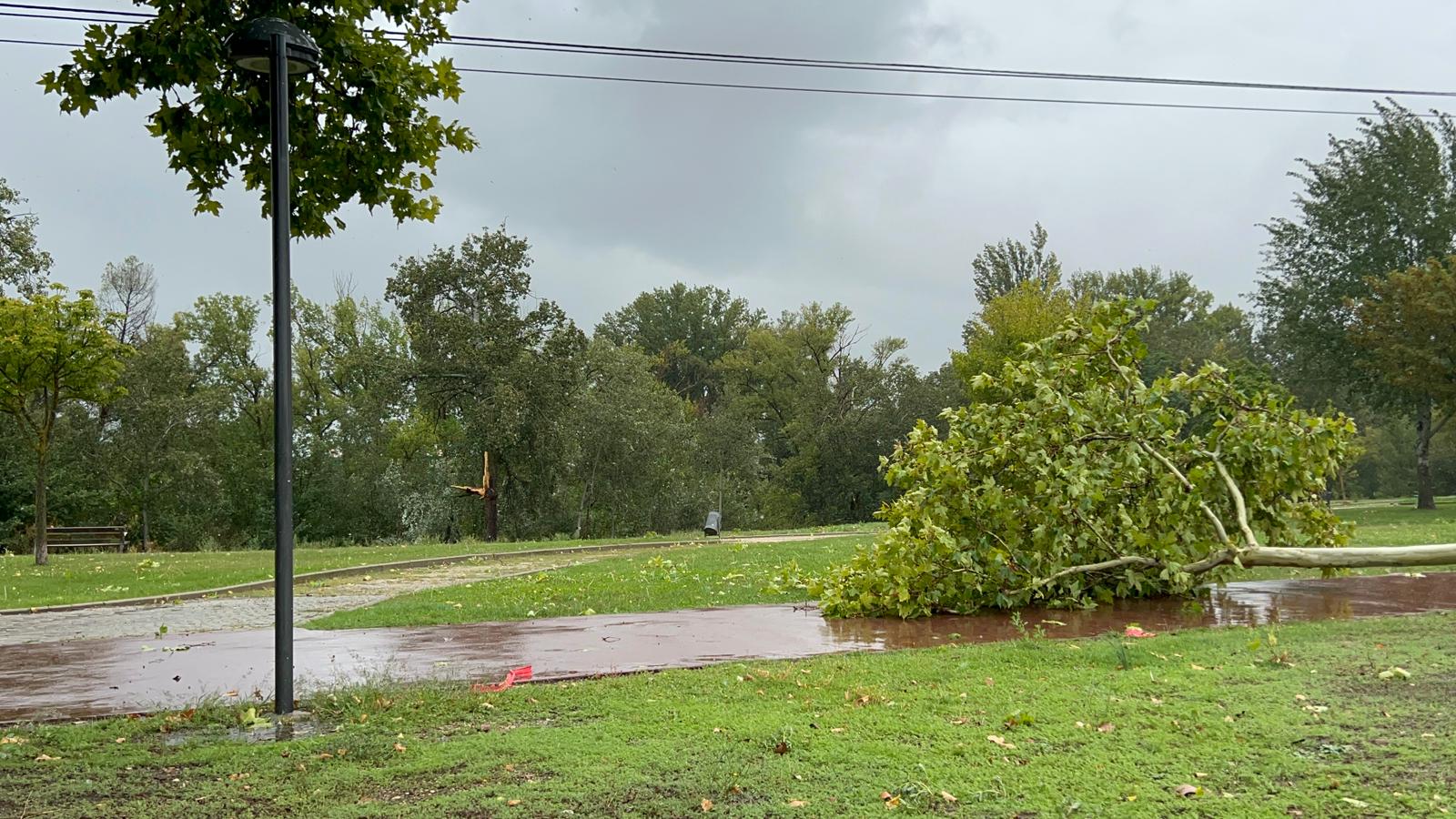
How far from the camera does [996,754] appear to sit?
14.2ft

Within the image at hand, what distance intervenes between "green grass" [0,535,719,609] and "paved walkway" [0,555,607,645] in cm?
117

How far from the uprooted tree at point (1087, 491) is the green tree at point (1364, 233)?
82.1ft

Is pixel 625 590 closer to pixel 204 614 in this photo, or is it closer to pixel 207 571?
pixel 204 614

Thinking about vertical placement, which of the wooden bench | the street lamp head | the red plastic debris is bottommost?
the red plastic debris

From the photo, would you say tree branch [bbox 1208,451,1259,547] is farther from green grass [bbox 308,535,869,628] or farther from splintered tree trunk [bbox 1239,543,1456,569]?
green grass [bbox 308,535,869,628]

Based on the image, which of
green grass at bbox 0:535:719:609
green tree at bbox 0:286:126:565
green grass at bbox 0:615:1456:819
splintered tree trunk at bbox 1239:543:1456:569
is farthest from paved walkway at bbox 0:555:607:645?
splintered tree trunk at bbox 1239:543:1456:569

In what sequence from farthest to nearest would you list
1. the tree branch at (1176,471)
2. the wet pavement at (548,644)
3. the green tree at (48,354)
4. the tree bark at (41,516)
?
the tree bark at (41,516)
the green tree at (48,354)
the tree branch at (1176,471)
the wet pavement at (548,644)

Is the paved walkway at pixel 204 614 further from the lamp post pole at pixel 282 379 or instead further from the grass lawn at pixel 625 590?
the lamp post pole at pixel 282 379

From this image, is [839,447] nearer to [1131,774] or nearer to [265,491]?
[265,491]

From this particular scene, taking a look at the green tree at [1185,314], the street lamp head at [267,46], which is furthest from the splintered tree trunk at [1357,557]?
the green tree at [1185,314]

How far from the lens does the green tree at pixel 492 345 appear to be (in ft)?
112

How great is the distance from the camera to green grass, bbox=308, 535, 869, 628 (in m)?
9.99

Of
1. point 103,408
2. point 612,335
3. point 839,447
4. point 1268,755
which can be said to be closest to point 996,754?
point 1268,755

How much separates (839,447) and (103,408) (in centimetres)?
3175
